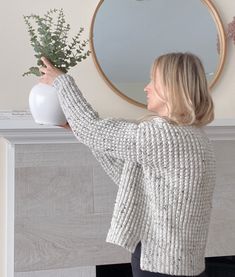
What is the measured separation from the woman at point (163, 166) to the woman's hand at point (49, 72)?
4 centimetres

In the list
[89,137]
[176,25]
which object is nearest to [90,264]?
[89,137]

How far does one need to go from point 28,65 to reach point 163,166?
2.99 ft

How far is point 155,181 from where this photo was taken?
102 centimetres

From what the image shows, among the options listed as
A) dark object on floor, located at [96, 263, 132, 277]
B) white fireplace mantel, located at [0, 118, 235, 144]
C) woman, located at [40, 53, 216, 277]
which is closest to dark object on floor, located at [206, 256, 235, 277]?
dark object on floor, located at [96, 263, 132, 277]

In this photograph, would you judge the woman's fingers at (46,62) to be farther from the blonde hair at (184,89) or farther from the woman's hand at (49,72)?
the blonde hair at (184,89)

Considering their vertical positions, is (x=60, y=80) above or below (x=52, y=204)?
above

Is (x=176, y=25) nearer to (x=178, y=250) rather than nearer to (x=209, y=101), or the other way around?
(x=209, y=101)

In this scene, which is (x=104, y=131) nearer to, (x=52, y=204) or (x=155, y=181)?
(x=155, y=181)

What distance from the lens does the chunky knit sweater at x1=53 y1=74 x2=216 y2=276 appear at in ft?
3.29

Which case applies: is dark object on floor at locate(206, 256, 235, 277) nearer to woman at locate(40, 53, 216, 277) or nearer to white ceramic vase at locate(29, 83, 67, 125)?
woman at locate(40, 53, 216, 277)

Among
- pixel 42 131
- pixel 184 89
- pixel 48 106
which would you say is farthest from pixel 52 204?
pixel 184 89

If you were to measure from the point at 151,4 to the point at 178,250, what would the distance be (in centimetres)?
122

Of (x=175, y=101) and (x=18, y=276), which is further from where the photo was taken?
(x=18, y=276)

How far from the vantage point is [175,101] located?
3.42ft
